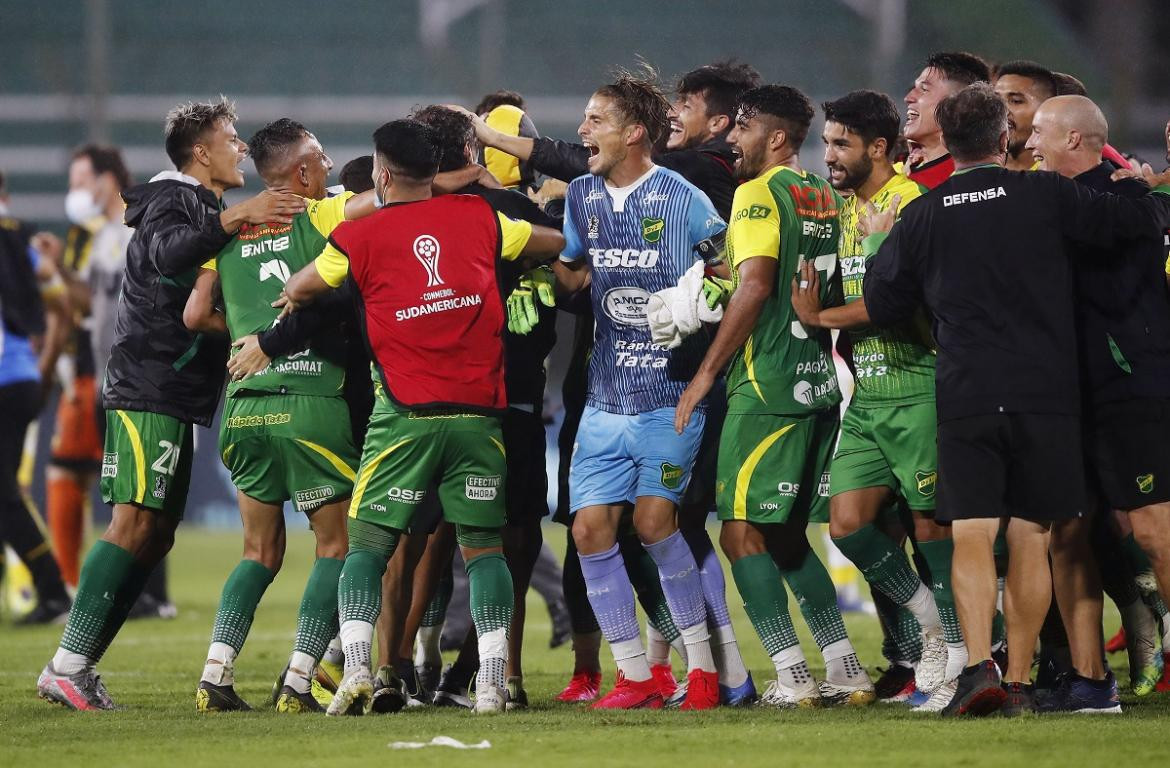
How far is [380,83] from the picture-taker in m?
25.0

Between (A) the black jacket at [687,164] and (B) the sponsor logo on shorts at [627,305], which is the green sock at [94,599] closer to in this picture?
(B) the sponsor logo on shorts at [627,305]

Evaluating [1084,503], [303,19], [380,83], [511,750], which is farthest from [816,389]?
[303,19]

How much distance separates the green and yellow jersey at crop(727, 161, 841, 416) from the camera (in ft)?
20.2

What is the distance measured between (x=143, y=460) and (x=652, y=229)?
7.34 feet

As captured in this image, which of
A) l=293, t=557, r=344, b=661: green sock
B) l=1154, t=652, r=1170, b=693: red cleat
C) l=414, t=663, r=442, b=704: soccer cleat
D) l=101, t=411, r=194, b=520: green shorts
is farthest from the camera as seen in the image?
l=414, t=663, r=442, b=704: soccer cleat

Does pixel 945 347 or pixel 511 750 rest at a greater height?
pixel 945 347

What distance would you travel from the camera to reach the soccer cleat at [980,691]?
535 cm

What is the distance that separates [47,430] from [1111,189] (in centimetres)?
1416

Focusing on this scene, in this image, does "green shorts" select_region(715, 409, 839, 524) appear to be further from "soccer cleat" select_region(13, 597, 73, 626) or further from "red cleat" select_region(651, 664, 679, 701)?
"soccer cleat" select_region(13, 597, 73, 626)

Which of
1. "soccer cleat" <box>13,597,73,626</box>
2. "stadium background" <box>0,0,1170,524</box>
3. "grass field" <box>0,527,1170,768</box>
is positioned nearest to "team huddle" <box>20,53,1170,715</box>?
"grass field" <box>0,527,1170,768</box>

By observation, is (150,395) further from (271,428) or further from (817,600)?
(817,600)

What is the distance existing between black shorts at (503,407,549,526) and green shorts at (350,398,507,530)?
0.67 m

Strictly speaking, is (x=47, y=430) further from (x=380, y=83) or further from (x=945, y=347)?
(x=945, y=347)

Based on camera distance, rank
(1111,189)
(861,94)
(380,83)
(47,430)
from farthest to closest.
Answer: (380,83) → (47,430) → (861,94) → (1111,189)
